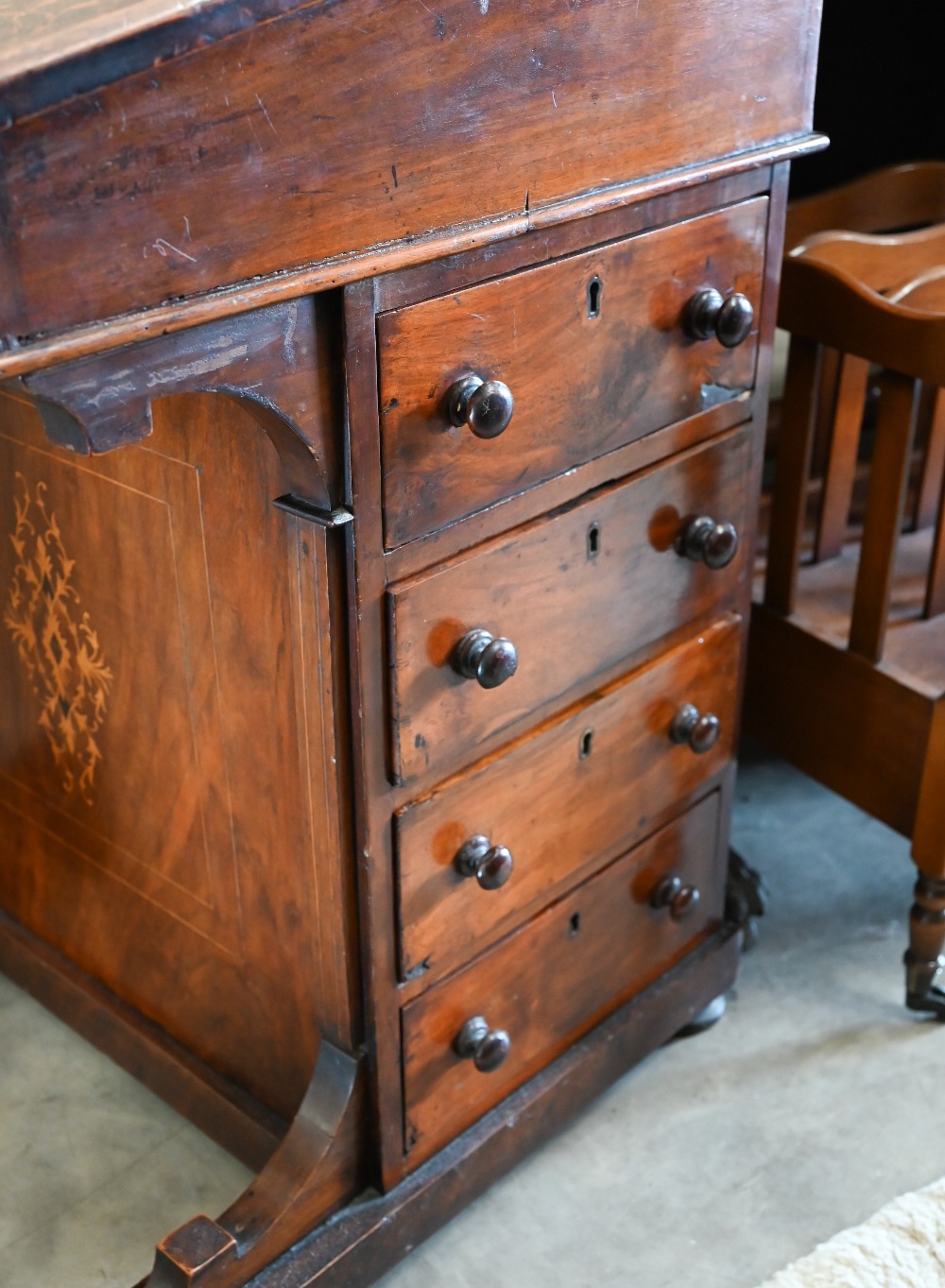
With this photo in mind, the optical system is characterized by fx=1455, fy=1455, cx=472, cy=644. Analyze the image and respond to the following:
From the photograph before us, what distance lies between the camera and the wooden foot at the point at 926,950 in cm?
173

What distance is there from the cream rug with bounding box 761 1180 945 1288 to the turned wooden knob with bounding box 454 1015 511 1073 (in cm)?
36

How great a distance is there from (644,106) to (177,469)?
49 cm

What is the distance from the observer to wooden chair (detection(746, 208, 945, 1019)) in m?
1.63

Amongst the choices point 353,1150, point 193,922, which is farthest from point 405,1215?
point 193,922

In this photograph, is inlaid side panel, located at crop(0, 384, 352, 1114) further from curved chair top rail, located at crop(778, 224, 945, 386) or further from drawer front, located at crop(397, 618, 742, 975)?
curved chair top rail, located at crop(778, 224, 945, 386)

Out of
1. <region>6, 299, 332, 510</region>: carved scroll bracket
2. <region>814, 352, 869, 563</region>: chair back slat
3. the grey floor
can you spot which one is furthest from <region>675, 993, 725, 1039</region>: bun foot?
<region>6, 299, 332, 510</region>: carved scroll bracket

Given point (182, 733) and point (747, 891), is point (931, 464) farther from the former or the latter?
A: point (182, 733)

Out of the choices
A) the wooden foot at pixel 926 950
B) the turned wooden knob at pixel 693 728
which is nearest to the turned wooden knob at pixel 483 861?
the turned wooden knob at pixel 693 728

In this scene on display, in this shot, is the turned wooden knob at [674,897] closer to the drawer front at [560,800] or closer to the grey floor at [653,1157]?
the drawer front at [560,800]

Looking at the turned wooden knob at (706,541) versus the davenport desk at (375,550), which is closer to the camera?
the davenport desk at (375,550)

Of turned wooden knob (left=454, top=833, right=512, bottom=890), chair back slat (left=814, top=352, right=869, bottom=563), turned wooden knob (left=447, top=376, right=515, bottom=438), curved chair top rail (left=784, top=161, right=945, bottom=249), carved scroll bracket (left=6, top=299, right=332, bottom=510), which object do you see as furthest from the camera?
curved chair top rail (left=784, top=161, right=945, bottom=249)

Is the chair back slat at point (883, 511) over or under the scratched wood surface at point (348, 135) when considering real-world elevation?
under

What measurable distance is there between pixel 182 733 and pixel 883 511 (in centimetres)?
83

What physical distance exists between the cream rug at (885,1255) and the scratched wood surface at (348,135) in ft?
3.52
